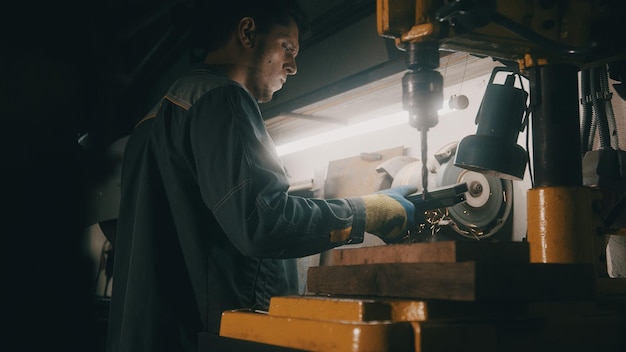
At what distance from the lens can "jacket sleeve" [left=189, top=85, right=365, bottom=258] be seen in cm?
114

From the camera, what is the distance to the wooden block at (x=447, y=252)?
30.3 inches

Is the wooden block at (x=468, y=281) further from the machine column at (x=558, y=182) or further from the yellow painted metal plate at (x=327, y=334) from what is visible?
the machine column at (x=558, y=182)

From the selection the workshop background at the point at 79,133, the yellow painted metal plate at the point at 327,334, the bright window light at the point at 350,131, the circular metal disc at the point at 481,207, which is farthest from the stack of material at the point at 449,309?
the workshop background at the point at 79,133

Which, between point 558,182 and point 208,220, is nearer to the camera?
point 558,182

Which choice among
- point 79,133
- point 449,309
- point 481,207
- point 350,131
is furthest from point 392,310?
point 79,133

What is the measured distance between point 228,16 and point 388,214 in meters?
0.73

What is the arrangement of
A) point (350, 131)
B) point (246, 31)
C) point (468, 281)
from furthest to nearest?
point (350, 131), point (246, 31), point (468, 281)

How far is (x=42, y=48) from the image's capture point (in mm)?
3549

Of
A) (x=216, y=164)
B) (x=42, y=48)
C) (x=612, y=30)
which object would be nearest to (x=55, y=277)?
(x=42, y=48)

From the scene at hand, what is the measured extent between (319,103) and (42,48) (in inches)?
91.1

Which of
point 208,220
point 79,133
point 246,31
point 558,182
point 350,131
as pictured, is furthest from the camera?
point 79,133

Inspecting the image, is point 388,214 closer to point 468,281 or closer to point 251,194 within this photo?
point 251,194

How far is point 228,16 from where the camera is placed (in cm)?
160

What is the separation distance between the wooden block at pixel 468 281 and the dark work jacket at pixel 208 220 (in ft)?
0.94
